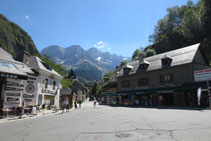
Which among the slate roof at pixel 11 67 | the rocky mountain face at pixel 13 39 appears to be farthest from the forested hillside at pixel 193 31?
the rocky mountain face at pixel 13 39

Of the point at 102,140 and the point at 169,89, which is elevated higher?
the point at 169,89

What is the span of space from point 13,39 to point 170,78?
265 feet

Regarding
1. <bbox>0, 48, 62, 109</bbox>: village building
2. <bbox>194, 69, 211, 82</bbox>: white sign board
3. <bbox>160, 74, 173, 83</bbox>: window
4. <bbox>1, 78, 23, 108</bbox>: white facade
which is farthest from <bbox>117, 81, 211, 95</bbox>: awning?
<bbox>1, 78, 23, 108</bbox>: white facade

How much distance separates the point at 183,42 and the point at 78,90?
49.3 metres

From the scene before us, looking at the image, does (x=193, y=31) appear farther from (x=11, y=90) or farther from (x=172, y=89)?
(x=11, y=90)

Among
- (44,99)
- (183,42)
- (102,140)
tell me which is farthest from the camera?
(183,42)

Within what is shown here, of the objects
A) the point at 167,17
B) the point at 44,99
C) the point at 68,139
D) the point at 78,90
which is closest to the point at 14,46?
the point at 78,90

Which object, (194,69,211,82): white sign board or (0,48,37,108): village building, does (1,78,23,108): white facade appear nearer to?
(0,48,37,108): village building

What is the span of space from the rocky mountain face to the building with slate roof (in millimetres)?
59492

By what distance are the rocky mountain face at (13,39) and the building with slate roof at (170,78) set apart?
59492mm

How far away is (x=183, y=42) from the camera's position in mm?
43969

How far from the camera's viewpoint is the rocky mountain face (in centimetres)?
6911

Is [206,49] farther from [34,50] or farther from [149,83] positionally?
[34,50]

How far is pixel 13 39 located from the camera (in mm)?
78438
